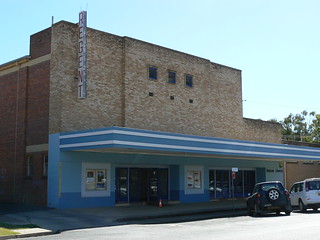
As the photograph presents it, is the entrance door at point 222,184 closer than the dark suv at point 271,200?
No

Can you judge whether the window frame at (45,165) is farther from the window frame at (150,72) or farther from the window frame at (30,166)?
the window frame at (150,72)

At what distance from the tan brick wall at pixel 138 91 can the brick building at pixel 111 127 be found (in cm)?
7

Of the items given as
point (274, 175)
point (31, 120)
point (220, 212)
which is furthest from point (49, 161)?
point (274, 175)

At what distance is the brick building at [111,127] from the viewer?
23031mm

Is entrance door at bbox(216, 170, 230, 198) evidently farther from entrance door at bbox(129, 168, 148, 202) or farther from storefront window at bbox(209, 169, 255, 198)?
entrance door at bbox(129, 168, 148, 202)

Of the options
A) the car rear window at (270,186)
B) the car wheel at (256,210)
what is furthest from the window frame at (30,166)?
the car rear window at (270,186)

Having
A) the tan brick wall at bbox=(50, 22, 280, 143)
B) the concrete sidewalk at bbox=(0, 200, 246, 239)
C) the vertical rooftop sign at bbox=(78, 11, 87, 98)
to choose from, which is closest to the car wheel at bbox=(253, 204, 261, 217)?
the concrete sidewalk at bbox=(0, 200, 246, 239)

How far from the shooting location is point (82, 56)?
23750 millimetres

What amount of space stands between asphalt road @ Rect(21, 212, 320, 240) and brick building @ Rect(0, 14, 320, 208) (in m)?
5.32

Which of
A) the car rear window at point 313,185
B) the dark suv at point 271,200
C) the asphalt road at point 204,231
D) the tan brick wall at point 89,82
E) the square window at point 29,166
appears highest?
the tan brick wall at point 89,82

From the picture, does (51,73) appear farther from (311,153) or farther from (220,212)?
(311,153)

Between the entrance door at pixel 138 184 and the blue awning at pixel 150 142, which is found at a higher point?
the blue awning at pixel 150 142

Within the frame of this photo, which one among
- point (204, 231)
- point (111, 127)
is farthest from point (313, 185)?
point (111, 127)

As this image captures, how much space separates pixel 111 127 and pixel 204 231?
731cm
